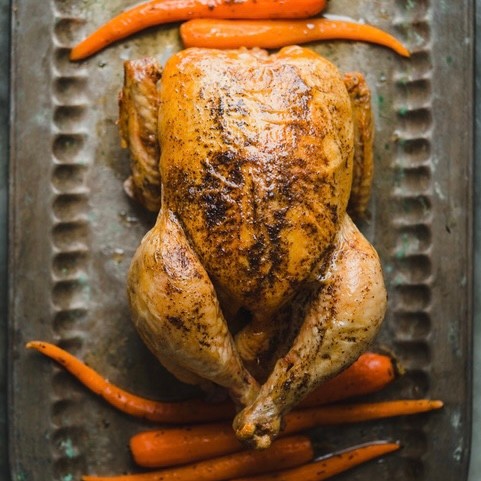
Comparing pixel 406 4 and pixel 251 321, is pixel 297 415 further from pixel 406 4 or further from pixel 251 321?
pixel 406 4

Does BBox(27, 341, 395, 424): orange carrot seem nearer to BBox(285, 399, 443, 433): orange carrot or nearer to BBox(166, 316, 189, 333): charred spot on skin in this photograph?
BBox(285, 399, 443, 433): orange carrot

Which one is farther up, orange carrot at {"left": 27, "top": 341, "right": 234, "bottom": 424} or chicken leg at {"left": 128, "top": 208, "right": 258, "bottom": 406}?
chicken leg at {"left": 128, "top": 208, "right": 258, "bottom": 406}

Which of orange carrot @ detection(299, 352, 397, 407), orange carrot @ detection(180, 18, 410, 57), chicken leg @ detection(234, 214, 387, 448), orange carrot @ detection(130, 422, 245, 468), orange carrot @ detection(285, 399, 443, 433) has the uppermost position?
orange carrot @ detection(180, 18, 410, 57)

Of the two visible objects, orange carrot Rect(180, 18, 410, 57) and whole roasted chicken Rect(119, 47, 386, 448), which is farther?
orange carrot Rect(180, 18, 410, 57)

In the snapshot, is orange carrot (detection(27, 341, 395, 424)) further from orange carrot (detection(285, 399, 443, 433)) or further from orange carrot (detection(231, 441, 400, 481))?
orange carrot (detection(231, 441, 400, 481))

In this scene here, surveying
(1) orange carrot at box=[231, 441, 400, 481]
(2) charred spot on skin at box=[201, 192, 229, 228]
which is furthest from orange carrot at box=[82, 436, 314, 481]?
(2) charred spot on skin at box=[201, 192, 229, 228]

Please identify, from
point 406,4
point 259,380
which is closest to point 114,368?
point 259,380
